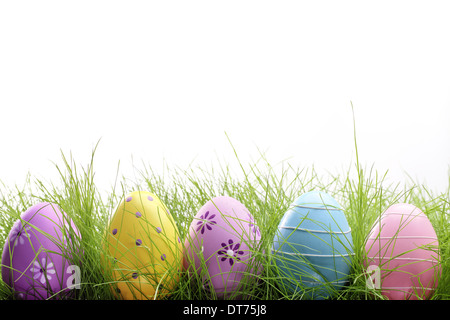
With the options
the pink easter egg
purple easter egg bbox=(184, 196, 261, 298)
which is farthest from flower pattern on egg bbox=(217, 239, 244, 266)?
the pink easter egg

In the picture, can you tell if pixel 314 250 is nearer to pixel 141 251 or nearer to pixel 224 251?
pixel 224 251

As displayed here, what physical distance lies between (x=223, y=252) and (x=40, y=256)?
0.79ft

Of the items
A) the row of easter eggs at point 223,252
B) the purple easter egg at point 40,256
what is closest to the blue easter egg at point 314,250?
the row of easter eggs at point 223,252

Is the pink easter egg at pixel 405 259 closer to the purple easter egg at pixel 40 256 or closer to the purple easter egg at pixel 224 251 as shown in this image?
the purple easter egg at pixel 224 251

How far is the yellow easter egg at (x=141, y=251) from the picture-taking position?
2.24 ft

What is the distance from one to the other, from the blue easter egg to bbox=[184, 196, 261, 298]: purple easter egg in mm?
41

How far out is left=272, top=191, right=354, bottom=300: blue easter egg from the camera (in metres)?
0.68

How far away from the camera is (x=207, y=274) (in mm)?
697

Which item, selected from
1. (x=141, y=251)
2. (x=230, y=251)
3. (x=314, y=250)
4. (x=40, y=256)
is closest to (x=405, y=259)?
(x=314, y=250)

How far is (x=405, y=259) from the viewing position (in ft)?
2.24

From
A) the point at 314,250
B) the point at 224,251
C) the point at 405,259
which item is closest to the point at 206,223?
the point at 224,251

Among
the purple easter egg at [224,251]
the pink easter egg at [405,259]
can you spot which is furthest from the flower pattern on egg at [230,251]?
the pink easter egg at [405,259]

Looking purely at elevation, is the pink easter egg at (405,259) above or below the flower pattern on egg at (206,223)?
below
